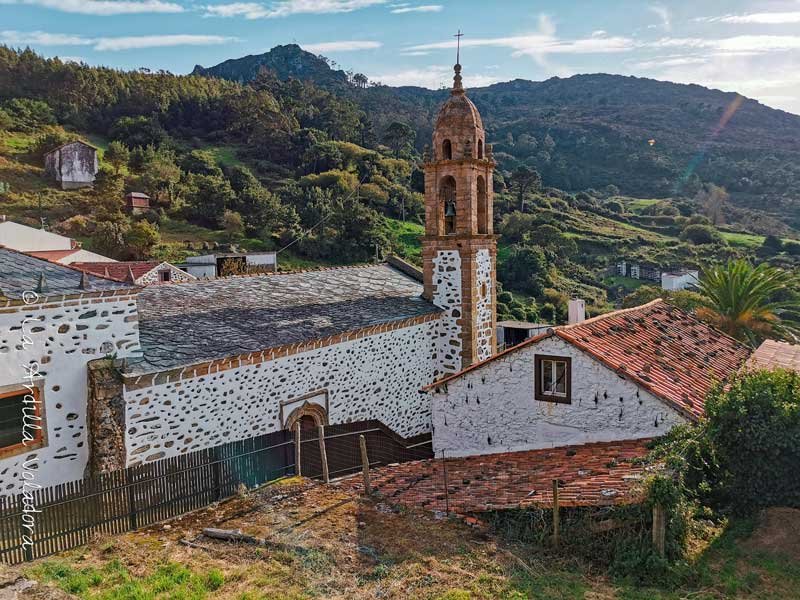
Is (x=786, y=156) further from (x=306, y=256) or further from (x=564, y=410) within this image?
(x=564, y=410)

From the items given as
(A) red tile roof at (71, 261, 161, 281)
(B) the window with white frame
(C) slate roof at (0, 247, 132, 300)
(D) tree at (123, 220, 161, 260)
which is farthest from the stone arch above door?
(D) tree at (123, 220, 161, 260)

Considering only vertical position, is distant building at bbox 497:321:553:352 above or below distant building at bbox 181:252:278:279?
below

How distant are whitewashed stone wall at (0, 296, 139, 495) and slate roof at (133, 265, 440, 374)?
27.8 inches

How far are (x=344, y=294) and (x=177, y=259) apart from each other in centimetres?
2791

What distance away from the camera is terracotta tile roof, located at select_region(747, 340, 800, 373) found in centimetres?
1237

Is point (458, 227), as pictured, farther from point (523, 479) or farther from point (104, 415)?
point (104, 415)

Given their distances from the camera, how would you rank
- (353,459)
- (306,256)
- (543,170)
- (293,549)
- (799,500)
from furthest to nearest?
(543,170), (306,256), (353,459), (799,500), (293,549)

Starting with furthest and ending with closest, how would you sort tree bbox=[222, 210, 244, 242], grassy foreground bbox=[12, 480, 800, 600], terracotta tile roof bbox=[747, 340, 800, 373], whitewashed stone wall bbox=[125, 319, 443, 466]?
1. tree bbox=[222, 210, 244, 242]
2. terracotta tile roof bbox=[747, 340, 800, 373]
3. whitewashed stone wall bbox=[125, 319, 443, 466]
4. grassy foreground bbox=[12, 480, 800, 600]

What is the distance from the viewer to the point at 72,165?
173ft

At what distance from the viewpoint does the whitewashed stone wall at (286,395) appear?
9.81m

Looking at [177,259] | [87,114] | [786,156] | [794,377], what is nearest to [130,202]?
[177,259]

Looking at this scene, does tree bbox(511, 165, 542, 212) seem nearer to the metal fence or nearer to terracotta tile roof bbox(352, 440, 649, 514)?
terracotta tile roof bbox(352, 440, 649, 514)

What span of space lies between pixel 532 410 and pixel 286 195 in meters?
49.2

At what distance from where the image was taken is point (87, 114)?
6988 cm
